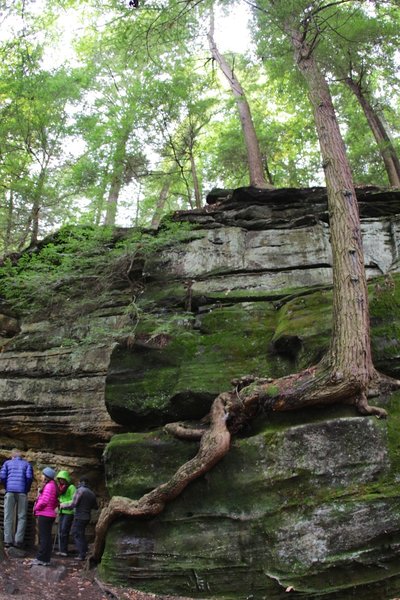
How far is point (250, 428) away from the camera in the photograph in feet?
22.3

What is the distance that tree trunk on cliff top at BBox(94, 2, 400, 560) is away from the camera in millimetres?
6238

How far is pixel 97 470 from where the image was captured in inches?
393

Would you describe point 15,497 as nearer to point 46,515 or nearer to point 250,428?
point 46,515

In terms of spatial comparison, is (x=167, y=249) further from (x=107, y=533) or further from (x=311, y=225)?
(x=107, y=533)

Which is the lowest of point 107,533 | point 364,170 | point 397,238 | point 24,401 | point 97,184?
point 107,533

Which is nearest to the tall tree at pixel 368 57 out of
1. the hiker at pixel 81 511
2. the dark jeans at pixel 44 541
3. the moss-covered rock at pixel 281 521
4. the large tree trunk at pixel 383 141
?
the large tree trunk at pixel 383 141

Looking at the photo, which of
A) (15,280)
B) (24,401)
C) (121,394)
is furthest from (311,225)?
(24,401)

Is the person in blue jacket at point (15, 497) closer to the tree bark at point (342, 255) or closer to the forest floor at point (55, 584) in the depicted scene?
the forest floor at point (55, 584)

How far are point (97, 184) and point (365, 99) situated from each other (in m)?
9.44

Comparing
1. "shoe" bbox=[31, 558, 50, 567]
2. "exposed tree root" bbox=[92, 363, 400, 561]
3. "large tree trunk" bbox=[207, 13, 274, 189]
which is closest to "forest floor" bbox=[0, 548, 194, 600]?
"shoe" bbox=[31, 558, 50, 567]

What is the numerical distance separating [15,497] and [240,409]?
4664 mm

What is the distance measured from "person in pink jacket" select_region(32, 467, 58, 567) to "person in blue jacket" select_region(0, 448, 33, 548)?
0.98m

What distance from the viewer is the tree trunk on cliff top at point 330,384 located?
6238mm

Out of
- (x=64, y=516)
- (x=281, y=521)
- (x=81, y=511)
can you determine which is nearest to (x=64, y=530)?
(x=64, y=516)
